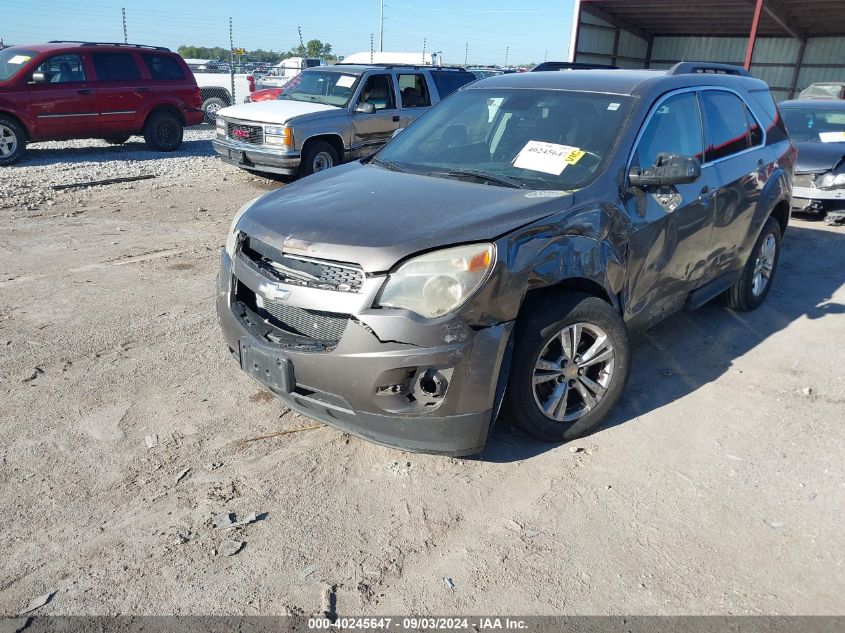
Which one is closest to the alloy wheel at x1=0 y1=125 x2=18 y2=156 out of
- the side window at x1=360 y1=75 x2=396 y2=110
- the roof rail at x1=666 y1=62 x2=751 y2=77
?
the side window at x1=360 y1=75 x2=396 y2=110

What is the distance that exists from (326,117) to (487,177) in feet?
22.8

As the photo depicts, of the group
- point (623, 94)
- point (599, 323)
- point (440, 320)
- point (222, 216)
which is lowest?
point (222, 216)

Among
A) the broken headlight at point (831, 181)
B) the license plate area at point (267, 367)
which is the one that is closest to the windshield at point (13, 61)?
the license plate area at point (267, 367)

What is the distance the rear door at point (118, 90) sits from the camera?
12500 mm

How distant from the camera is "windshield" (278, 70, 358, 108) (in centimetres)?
1062

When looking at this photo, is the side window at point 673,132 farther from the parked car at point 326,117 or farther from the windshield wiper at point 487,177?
the parked car at point 326,117

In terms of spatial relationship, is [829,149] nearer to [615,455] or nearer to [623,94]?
[623,94]

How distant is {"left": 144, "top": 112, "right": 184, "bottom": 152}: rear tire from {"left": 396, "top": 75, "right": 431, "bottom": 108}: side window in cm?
537

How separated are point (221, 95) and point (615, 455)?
18.6 meters

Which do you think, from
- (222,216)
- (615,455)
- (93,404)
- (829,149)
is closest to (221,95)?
(222,216)

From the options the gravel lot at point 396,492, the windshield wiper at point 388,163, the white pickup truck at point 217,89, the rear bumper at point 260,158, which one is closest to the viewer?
the gravel lot at point 396,492

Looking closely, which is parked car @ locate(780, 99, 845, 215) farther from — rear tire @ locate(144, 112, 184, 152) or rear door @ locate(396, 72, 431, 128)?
rear tire @ locate(144, 112, 184, 152)

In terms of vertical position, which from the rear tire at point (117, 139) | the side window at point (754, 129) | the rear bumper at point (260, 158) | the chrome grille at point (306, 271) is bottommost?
the rear tire at point (117, 139)

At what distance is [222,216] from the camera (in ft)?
28.0
